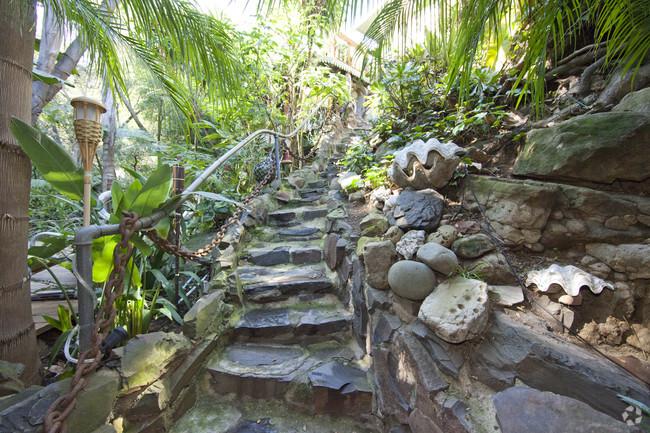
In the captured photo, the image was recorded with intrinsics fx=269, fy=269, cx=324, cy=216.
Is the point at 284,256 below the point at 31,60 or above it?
below

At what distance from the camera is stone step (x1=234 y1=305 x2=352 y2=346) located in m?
2.06

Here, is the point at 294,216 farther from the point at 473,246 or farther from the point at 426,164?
the point at 473,246

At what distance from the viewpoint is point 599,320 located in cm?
130

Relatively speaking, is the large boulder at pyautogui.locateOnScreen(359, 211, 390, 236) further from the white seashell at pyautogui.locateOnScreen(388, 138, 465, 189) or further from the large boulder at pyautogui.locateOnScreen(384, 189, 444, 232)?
the white seashell at pyautogui.locateOnScreen(388, 138, 465, 189)

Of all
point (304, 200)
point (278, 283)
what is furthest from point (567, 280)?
point (304, 200)

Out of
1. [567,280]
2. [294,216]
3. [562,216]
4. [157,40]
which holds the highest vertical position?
[157,40]

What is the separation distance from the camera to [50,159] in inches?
44.3

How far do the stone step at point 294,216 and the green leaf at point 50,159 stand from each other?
7.35 feet

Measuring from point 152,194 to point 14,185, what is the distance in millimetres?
545

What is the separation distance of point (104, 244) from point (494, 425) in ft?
6.36

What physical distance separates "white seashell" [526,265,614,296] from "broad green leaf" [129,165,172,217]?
1.95 metres

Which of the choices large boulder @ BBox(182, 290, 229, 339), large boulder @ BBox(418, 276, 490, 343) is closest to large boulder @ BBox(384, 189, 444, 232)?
large boulder @ BBox(418, 276, 490, 343)

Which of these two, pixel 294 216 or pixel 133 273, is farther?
pixel 294 216

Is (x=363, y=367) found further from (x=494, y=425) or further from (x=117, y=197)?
(x=117, y=197)
